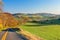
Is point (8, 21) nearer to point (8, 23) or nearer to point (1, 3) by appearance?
point (8, 23)

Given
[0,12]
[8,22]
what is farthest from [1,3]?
[8,22]

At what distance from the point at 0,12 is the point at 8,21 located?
63.8 feet

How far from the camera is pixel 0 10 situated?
71750 millimetres

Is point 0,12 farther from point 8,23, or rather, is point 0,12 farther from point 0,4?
point 8,23

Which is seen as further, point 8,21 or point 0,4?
point 8,21

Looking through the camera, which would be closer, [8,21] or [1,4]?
[1,4]


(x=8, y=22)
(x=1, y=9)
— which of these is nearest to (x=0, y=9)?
(x=1, y=9)

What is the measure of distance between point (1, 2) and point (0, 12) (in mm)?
5004

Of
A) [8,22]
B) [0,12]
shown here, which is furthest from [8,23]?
[0,12]

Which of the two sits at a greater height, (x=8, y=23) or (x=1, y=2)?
(x=1, y=2)

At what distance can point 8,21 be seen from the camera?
91938 mm

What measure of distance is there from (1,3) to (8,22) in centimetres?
2190

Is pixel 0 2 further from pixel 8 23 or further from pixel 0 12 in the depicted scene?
pixel 8 23

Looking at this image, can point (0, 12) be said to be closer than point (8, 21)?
Yes
